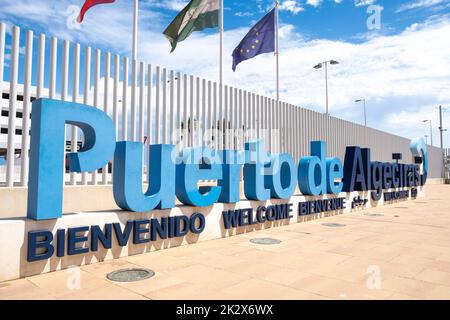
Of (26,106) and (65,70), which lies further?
(65,70)

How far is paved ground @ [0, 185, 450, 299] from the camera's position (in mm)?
4516

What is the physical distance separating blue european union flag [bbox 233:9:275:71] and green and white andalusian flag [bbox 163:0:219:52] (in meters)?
2.66

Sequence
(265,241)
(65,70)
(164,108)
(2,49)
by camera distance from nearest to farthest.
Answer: (2,49) → (65,70) → (265,241) → (164,108)

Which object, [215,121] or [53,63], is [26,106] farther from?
[215,121]

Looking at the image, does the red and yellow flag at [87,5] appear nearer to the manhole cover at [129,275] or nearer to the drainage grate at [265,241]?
the drainage grate at [265,241]

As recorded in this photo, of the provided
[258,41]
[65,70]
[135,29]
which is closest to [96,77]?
[65,70]

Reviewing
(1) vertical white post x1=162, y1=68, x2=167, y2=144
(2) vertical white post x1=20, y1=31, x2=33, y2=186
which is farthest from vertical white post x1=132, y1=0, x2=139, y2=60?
(2) vertical white post x1=20, y1=31, x2=33, y2=186

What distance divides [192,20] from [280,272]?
1234 cm

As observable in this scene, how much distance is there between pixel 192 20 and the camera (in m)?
14.7

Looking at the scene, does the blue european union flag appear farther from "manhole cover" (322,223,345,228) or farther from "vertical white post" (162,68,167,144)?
"manhole cover" (322,223,345,228)

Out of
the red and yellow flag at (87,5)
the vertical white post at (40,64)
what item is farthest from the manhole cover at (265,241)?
the red and yellow flag at (87,5)

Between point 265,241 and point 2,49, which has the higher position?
point 2,49

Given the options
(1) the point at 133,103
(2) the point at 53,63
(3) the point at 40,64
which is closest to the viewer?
(3) the point at 40,64
